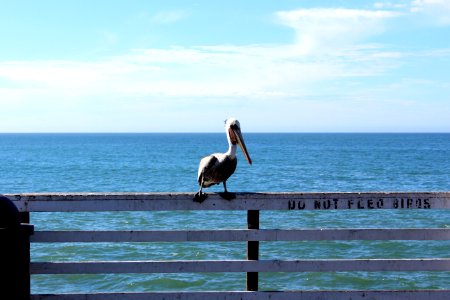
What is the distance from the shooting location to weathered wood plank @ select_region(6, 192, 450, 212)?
4199 mm

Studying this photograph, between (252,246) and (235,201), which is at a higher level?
(235,201)

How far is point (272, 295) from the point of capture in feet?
13.8

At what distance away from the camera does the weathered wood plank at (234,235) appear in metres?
4.22

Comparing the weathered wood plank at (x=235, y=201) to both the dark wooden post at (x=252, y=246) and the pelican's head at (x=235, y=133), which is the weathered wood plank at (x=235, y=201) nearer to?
the dark wooden post at (x=252, y=246)

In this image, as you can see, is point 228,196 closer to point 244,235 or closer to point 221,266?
point 244,235

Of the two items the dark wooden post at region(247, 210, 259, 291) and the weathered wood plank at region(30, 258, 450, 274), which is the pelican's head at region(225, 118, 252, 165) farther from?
→ the weathered wood plank at region(30, 258, 450, 274)

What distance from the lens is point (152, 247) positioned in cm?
1498

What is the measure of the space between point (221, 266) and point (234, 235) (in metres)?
0.25

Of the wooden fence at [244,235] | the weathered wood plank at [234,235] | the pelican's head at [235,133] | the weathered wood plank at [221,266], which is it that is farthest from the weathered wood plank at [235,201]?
the pelican's head at [235,133]

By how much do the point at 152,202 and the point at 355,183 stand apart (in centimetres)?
4108

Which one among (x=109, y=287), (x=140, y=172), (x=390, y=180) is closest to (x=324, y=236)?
(x=109, y=287)

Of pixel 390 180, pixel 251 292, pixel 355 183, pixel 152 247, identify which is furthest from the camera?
pixel 390 180

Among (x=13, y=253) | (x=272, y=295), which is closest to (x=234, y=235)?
(x=272, y=295)

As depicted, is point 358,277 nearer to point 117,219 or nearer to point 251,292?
point 251,292
